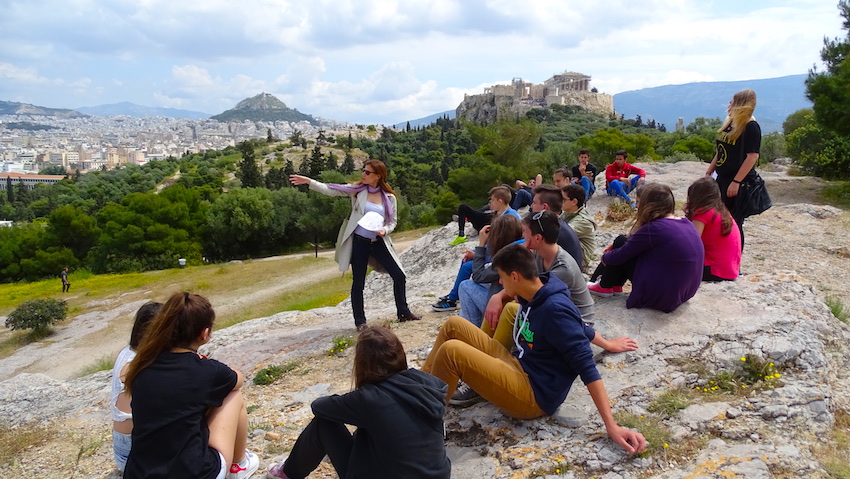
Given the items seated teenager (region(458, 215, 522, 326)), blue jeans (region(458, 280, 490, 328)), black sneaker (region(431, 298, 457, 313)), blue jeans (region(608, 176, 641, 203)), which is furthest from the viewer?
blue jeans (region(608, 176, 641, 203))

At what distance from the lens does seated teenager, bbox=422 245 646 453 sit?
318 cm

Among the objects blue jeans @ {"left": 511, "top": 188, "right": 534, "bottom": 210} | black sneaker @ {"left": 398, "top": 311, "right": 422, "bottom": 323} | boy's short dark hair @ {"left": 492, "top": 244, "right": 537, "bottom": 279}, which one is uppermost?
boy's short dark hair @ {"left": 492, "top": 244, "right": 537, "bottom": 279}

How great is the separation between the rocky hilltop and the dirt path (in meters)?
7.74

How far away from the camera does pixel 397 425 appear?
263 cm

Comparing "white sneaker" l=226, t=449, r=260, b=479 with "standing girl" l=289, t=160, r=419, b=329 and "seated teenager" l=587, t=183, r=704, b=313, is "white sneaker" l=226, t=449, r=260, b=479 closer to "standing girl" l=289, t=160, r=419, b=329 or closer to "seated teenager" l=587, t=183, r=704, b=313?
"standing girl" l=289, t=160, r=419, b=329

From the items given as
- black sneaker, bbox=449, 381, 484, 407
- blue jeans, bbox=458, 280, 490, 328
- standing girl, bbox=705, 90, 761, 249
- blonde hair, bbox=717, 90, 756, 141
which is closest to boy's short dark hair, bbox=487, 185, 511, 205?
blue jeans, bbox=458, 280, 490, 328

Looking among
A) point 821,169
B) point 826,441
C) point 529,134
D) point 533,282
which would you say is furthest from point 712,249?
point 529,134

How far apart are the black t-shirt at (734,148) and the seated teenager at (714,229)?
1.16 meters

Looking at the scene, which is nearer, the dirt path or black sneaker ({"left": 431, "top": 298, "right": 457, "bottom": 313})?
black sneaker ({"left": 431, "top": 298, "right": 457, "bottom": 313})

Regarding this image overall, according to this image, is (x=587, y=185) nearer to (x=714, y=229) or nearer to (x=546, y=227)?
(x=714, y=229)

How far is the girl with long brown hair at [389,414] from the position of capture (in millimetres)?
2633

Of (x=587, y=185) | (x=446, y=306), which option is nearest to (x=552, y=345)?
(x=446, y=306)

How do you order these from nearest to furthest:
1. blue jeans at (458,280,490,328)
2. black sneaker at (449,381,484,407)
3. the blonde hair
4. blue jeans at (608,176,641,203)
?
black sneaker at (449,381,484,407)
blue jeans at (458,280,490,328)
the blonde hair
blue jeans at (608,176,641,203)

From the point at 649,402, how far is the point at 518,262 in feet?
5.24
